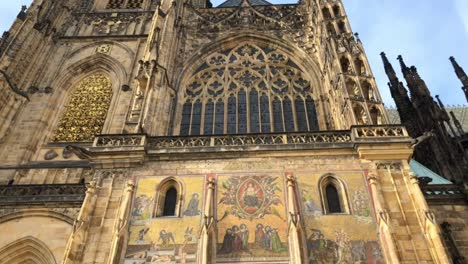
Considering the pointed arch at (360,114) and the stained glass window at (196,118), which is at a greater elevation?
the stained glass window at (196,118)

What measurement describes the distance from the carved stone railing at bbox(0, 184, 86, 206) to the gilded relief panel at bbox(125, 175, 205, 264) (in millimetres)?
2703

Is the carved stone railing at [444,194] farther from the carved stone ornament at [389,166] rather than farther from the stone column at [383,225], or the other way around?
the stone column at [383,225]

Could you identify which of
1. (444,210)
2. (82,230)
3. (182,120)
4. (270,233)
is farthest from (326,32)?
(82,230)

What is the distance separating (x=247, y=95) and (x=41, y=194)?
294 inches

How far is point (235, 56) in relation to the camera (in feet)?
54.1

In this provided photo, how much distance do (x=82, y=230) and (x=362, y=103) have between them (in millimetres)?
7994

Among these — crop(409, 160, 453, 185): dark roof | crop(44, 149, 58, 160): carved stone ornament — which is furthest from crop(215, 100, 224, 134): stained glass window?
crop(409, 160, 453, 185): dark roof

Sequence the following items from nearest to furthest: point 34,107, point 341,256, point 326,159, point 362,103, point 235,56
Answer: point 341,256 → point 326,159 → point 362,103 → point 34,107 → point 235,56

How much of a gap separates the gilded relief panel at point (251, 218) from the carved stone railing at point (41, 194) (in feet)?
14.6

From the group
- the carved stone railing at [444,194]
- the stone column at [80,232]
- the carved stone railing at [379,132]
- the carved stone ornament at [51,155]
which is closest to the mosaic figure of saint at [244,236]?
the stone column at [80,232]

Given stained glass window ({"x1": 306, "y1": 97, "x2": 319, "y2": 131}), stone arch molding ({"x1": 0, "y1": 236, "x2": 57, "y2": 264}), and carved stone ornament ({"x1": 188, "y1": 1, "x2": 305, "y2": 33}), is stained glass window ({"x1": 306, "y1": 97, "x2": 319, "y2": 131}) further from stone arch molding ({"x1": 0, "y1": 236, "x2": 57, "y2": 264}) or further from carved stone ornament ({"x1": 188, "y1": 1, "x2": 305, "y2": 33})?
stone arch molding ({"x1": 0, "y1": 236, "x2": 57, "y2": 264})

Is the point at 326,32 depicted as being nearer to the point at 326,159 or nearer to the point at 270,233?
the point at 326,159

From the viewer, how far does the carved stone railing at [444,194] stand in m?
11.7

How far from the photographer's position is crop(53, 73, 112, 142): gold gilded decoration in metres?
14.2
